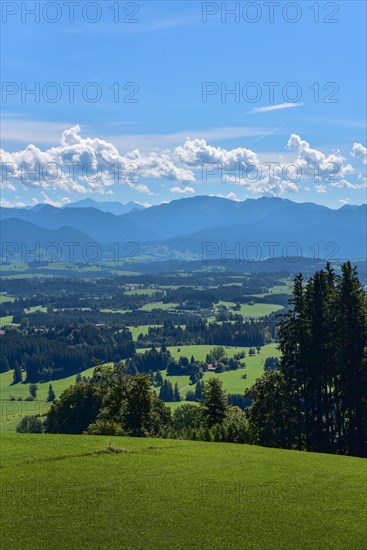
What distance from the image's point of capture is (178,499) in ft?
111

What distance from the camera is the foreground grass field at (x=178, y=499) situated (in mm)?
28984

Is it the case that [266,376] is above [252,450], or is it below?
above

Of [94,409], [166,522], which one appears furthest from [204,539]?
[94,409]

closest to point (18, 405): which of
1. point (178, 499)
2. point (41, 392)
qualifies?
point (41, 392)

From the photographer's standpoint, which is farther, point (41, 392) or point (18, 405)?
point (41, 392)

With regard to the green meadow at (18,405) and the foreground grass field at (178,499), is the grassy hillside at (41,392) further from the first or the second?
the foreground grass field at (178,499)

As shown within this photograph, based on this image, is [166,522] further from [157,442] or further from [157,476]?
[157,442]

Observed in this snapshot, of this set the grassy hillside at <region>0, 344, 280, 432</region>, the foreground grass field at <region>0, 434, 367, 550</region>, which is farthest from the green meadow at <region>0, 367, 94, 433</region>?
the foreground grass field at <region>0, 434, 367, 550</region>

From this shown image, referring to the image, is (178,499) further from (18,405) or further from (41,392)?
(41,392)

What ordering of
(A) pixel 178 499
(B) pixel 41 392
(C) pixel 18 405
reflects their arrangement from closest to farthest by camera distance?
(A) pixel 178 499
(C) pixel 18 405
(B) pixel 41 392

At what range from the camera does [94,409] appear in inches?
2926

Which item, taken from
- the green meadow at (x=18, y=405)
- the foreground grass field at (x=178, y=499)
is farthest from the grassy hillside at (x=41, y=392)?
the foreground grass field at (x=178, y=499)

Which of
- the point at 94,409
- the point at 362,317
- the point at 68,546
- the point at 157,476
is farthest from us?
the point at 94,409

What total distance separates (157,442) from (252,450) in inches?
328
